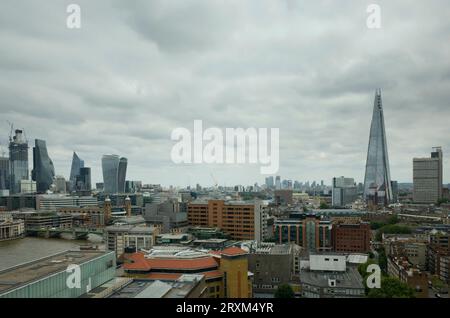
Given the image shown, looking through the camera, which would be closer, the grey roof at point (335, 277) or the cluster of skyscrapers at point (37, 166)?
the cluster of skyscrapers at point (37, 166)

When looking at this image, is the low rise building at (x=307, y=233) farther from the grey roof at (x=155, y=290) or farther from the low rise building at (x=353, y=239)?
the grey roof at (x=155, y=290)

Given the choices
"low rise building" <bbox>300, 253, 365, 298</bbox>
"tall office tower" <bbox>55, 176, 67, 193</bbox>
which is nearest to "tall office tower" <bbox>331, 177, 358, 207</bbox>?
"tall office tower" <bbox>55, 176, 67, 193</bbox>

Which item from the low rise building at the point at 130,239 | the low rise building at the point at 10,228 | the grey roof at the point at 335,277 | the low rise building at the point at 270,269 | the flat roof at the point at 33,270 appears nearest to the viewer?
the flat roof at the point at 33,270

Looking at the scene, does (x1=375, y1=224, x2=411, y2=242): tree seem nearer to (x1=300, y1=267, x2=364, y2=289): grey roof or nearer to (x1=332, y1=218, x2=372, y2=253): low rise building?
(x1=332, y1=218, x2=372, y2=253): low rise building

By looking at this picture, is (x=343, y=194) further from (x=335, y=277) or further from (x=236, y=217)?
(x=335, y=277)

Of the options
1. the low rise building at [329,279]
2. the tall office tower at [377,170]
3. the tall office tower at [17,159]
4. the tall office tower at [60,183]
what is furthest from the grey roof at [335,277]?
the tall office tower at [377,170]

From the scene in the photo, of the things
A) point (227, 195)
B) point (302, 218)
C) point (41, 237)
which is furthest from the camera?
point (41, 237)

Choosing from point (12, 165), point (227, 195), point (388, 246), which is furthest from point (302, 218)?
point (12, 165)
